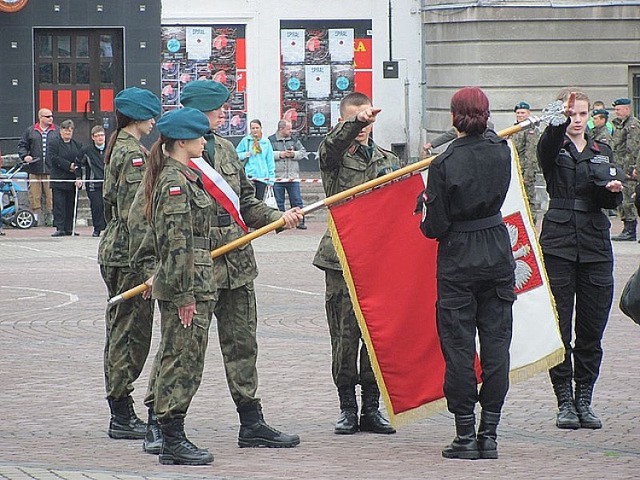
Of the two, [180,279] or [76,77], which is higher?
[76,77]

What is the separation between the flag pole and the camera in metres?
7.96

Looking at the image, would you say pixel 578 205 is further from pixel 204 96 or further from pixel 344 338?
pixel 204 96

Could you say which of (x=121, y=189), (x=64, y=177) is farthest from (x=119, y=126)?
(x=64, y=177)

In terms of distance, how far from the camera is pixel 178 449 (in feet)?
25.2

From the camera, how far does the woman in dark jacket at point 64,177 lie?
2483cm

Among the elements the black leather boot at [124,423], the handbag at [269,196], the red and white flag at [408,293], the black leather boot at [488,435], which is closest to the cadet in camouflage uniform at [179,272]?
the black leather boot at [124,423]

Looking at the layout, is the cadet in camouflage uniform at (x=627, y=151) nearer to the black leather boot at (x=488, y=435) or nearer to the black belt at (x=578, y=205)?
the black belt at (x=578, y=205)

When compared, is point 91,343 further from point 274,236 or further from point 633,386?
point 274,236

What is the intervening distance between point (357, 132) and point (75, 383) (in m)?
3.30

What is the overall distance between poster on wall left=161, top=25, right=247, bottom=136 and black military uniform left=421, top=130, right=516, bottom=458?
Answer: 79.5ft

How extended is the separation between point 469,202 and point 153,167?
1.63m

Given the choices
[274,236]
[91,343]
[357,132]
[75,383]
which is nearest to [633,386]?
[357,132]

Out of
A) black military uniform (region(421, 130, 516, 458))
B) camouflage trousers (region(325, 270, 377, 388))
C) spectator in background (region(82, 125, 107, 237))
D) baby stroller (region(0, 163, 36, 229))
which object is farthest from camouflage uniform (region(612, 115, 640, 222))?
black military uniform (region(421, 130, 516, 458))

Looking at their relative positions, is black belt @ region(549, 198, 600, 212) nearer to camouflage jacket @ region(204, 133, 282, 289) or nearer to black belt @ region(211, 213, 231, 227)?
camouflage jacket @ region(204, 133, 282, 289)
